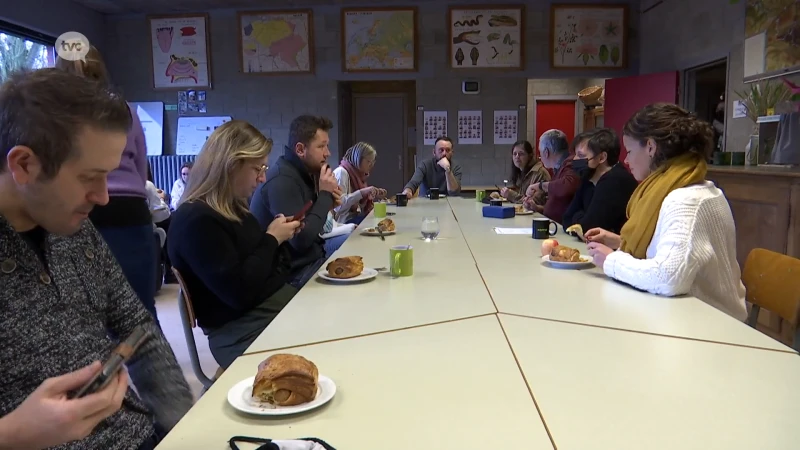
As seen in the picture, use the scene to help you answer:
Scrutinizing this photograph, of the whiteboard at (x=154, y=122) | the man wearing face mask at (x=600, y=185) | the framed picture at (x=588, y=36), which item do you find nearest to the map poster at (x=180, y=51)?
the whiteboard at (x=154, y=122)

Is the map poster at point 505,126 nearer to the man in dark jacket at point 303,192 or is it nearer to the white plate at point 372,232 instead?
the man in dark jacket at point 303,192

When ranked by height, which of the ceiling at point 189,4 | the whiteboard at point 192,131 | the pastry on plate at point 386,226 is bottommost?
the pastry on plate at point 386,226

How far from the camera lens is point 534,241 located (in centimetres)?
267

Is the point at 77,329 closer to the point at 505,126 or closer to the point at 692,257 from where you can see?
the point at 692,257

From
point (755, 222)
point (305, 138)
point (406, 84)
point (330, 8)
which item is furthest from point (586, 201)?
point (406, 84)

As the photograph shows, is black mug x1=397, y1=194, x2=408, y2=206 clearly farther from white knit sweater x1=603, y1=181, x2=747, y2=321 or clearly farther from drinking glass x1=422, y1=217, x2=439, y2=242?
white knit sweater x1=603, y1=181, x2=747, y2=321

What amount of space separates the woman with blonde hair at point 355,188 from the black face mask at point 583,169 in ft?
5.89

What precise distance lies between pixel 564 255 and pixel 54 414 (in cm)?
172

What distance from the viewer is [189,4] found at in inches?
277

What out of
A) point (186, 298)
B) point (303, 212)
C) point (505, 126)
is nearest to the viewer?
point (186, 298)

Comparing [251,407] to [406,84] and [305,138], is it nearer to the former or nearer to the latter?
[305,138]

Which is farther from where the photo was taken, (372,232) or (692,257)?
(372,232)
